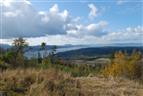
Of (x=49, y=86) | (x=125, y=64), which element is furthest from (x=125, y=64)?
(x=49, y=86)

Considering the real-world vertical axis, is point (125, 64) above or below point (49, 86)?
below

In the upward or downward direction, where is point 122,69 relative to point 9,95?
downward

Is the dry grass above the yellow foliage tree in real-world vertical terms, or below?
above

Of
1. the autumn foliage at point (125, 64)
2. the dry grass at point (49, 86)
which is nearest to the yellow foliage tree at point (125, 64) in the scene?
the autumn foliage at point (125, 64)

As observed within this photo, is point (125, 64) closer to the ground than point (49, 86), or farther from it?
closer to the ground

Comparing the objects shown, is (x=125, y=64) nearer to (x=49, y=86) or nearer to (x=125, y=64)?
(x=125, y=64)

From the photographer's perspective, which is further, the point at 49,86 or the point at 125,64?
the point at 125,64

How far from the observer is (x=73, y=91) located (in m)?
8.69

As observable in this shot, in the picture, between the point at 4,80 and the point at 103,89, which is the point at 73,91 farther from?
the point at 4,80

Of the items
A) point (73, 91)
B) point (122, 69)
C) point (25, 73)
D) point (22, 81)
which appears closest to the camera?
point (73, 91)

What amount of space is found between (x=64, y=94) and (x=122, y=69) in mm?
51891

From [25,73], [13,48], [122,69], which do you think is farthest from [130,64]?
[25,73]

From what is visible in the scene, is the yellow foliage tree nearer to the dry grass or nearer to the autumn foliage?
the autumn foliage

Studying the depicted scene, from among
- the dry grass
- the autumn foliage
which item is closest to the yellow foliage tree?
the autumn foliage
